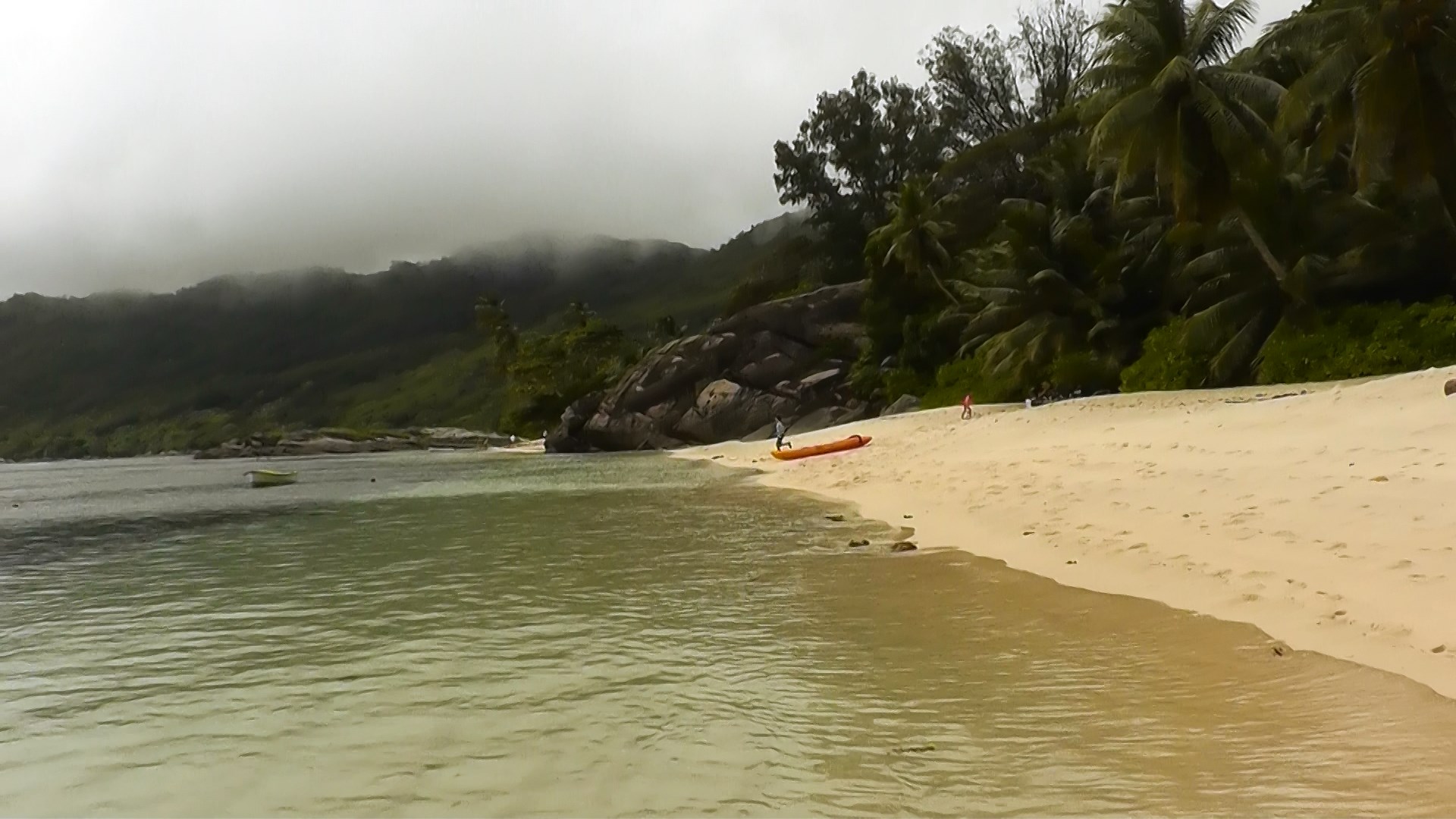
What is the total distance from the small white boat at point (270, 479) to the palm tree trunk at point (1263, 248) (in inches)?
1597

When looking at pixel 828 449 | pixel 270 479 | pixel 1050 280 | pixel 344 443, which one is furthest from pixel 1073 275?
pixel 344 443

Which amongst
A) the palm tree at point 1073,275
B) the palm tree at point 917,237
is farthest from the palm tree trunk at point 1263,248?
the palm tree at point 917,237

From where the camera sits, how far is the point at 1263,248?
27.7 m

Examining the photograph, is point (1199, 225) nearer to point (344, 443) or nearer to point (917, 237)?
point (917, 237)

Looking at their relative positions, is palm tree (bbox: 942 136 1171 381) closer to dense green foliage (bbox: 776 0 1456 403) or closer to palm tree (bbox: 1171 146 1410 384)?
dense green foliage (bbox: 776 0 1456 403)

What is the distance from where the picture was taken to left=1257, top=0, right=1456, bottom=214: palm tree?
21.9 metres

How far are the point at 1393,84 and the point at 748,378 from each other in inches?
1634

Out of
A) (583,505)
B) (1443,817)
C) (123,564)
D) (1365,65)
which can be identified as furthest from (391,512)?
(1365,65)

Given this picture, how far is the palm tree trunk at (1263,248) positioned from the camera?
89.7 ft

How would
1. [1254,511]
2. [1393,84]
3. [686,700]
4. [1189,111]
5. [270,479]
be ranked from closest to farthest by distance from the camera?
[686,700], [1254,511], [1393,84], [1189,111], [270,479]

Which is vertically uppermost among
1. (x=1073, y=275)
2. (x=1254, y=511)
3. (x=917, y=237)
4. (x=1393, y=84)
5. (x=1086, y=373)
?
(x=917, y=237)

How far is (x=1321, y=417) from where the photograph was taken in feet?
49.2

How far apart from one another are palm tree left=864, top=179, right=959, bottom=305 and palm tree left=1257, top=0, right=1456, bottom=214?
26655mm

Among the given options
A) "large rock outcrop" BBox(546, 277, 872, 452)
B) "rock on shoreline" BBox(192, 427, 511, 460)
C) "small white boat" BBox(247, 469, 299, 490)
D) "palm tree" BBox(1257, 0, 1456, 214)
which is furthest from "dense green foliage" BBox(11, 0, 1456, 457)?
"rock on shoreline" BBox(192, 427, 511, 460)
